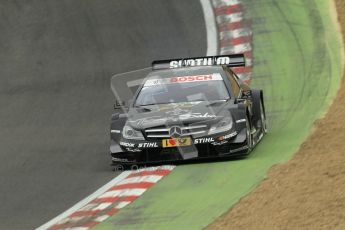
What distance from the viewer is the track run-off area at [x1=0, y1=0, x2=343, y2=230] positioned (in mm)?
11609

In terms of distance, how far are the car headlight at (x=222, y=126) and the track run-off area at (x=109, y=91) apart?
0.44 meters

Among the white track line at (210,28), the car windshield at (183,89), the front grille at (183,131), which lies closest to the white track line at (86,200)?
the front grille at (183,131)

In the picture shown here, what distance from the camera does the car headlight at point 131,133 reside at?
13367mm

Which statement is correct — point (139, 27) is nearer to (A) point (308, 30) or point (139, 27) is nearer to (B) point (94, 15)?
(B) point (94, 15)

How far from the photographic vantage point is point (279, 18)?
22.2m

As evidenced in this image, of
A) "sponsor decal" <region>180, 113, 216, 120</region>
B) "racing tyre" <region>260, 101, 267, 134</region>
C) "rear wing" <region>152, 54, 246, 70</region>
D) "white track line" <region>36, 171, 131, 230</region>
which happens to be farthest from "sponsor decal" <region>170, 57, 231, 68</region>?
"white track line" <region>36, 171, 131, 230</region>

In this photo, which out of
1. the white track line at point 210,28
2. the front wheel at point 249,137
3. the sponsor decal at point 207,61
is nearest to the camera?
the front wheel at point 249,137

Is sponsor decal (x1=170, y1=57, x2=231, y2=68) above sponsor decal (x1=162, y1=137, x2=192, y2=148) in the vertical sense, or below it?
below

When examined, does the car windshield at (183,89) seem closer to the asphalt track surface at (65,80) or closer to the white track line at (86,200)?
the asphalt track surface at (65,80)

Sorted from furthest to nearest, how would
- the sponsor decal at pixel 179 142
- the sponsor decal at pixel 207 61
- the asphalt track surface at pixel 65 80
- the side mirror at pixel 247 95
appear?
the sponsor decal at pixel 207 61 → the side mirror at pixel 247 95 → the sponsor decal at pixel 179 142 → the asphalt track surface at pixel 65 80

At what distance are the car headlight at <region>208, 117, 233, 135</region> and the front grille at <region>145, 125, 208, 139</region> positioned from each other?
0.09 m

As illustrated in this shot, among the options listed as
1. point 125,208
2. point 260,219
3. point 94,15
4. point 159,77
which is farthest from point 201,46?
point 260,219

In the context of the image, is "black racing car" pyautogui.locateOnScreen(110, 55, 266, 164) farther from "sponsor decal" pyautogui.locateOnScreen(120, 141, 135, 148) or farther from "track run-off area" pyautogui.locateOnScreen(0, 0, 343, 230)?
"track run-off area" pyautogui.locateOnScreen(0, 0, 343, 230)

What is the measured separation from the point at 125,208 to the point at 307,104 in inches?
260
